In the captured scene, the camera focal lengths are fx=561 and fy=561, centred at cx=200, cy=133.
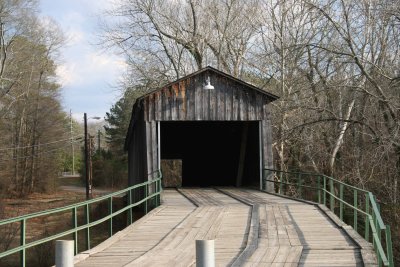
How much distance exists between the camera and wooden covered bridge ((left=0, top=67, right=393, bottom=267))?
8.10 m

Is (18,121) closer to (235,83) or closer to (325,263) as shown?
(235,83)

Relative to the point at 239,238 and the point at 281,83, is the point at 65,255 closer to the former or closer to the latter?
the point at 239,238

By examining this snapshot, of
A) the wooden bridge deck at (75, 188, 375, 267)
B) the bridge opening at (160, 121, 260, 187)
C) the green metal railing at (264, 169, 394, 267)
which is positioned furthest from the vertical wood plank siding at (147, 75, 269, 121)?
the wooden bridge deck at (75, 188, 375, 267)

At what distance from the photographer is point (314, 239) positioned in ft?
30.6

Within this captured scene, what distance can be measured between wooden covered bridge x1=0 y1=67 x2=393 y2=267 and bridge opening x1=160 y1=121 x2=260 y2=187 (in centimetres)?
5

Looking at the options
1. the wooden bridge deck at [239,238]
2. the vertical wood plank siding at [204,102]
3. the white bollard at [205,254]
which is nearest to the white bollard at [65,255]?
the white bollard at [205,254]

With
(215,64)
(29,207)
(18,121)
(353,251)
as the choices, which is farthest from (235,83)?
(18,121)

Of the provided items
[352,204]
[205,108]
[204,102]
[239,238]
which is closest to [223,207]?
[239,238]

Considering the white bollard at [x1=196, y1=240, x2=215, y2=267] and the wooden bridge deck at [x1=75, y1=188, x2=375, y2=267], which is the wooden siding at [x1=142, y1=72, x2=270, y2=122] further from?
the white bollard at [x1=196, y1=240, x2=215, y2=267]

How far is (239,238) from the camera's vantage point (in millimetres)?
9586

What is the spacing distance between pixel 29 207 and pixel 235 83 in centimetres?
2611

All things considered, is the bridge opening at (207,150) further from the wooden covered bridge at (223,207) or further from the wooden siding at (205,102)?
the wooden siding at (205,102)

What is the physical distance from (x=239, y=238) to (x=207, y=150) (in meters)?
18.1

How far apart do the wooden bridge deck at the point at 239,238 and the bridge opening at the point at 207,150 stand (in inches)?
383
